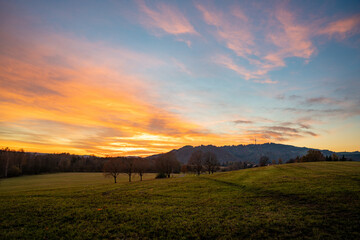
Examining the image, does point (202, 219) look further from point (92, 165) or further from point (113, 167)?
point (92, 165)

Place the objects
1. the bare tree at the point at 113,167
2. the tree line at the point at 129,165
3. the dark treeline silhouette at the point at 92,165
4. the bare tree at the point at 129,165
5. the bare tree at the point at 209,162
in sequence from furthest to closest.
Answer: the bare tree at the point at 209,162 → the bare tree at the point at 129,165 → the tree line at the point at 129,165 → the dark treeline silhouette at the point at 92,165 → the bare tree at the point at 113,167

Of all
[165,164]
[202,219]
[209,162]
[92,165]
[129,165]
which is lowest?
[92,165]

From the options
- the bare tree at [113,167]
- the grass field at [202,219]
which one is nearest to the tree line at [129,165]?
the bare tree at [113,167]

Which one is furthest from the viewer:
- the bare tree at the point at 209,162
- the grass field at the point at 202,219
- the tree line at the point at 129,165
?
the bare tree at the point at 209,162

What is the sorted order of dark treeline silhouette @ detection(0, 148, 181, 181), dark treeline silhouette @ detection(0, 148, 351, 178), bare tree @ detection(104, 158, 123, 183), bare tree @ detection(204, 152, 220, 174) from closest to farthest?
bare tree @ detection(104, 158, 123, 183), dark treeline silhouette @ detection(0, 148, 181, 181), dark treeline silhouette @ detection(0, 148, 351, 178), bare tree @ detection(204, 152, 220, 174)

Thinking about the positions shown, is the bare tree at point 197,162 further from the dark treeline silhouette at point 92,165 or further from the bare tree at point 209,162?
the dark treeline silhouette at point 92,165

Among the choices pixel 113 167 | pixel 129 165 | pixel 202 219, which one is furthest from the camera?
pixel 129 165

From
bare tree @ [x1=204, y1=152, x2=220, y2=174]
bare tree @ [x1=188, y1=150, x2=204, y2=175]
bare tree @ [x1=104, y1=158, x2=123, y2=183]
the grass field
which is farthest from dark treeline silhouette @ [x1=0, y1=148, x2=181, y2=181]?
the grass field

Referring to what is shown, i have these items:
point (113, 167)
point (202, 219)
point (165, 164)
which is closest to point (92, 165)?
point (113, 167)

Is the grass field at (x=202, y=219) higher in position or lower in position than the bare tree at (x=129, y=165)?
higher

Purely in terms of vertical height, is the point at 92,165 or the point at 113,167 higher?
the point at 113,167

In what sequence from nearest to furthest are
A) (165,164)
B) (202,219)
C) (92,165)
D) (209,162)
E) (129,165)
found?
(202,219)
(129,165)
(165,164)
(209,162)
(92,165)

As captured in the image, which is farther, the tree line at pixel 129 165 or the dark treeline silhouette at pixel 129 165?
the dark treeline silhouette at pixel 129 165

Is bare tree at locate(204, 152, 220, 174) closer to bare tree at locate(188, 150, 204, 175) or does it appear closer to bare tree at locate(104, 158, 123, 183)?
bare tree at locate(188, 150, 204, 175)
